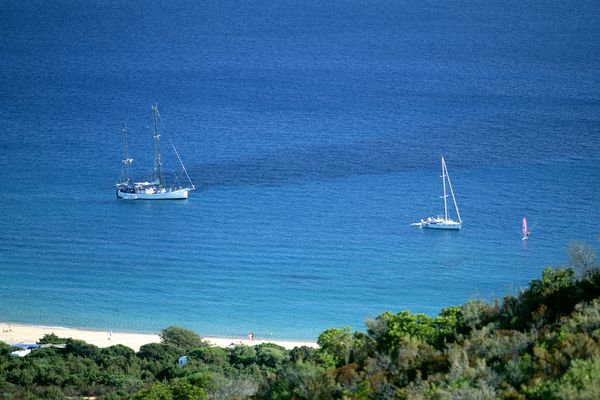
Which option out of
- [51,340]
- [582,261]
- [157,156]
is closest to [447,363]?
[582,261]

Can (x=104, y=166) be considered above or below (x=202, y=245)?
above

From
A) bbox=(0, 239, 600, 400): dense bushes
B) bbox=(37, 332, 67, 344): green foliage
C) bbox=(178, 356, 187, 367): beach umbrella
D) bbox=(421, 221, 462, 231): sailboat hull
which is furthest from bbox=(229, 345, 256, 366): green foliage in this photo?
bbox=(421, 221, 462, 231): sailboat hull

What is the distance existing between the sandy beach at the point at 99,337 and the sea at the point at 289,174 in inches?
29.8

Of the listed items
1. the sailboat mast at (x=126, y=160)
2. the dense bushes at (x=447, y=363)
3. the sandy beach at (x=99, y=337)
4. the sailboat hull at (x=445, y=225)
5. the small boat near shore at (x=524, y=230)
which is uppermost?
the sailboat mast at (x=126, y=160)

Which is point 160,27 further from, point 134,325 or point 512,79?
point 134,325

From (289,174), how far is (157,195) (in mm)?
7653

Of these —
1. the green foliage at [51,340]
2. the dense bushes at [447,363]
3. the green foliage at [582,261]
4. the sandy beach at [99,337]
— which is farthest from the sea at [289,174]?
the dense bushes at [447,363]

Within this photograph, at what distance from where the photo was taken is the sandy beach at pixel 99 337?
44062 mm

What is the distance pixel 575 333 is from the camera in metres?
21.2

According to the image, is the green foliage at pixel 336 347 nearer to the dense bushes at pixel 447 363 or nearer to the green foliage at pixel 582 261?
the dense bushes at pixel 447 363

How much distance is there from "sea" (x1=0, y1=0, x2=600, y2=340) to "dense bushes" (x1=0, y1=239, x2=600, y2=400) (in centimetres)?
673

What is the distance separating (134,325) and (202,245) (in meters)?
8.81

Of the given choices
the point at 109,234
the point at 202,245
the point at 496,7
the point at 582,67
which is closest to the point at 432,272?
the point at 202,245

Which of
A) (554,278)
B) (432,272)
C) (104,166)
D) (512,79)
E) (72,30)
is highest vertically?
(72,30)
